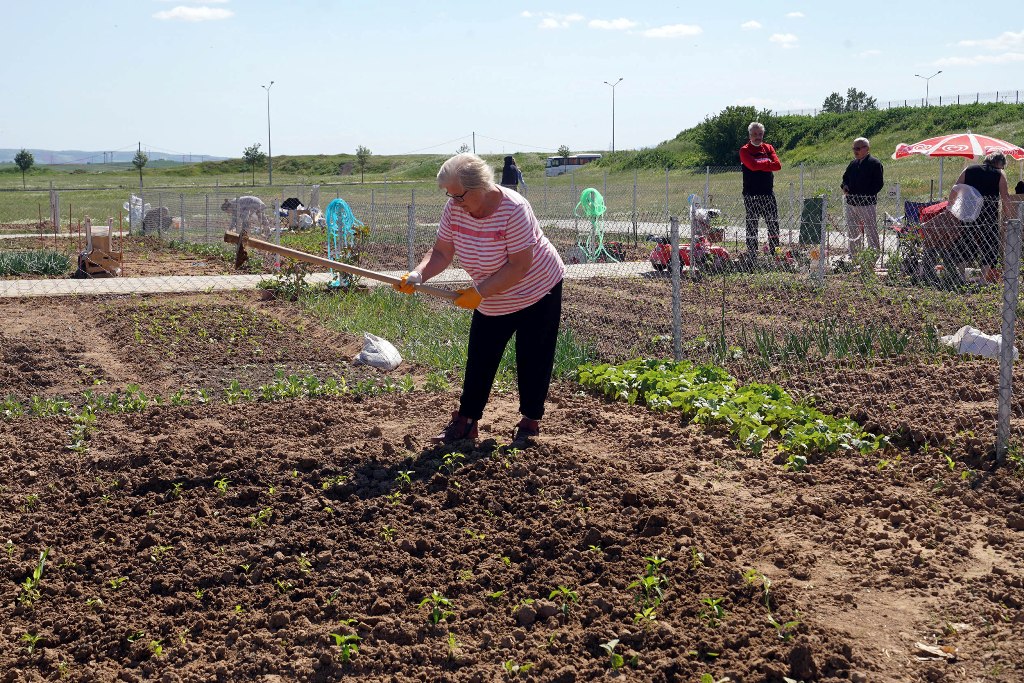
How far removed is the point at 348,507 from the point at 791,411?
2526 mm

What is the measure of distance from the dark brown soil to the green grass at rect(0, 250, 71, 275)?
8865 mm

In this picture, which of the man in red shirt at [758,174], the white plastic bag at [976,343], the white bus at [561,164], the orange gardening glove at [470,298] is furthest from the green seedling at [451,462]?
the white bus at [561,164]

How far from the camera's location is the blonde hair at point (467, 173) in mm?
4840

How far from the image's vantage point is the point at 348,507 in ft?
14.6

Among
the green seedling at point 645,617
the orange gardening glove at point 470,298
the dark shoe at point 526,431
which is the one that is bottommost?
the green seedling at point 645,617

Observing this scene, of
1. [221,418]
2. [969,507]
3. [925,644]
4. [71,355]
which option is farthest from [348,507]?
[71,355]

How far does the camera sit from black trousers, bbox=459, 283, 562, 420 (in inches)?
211

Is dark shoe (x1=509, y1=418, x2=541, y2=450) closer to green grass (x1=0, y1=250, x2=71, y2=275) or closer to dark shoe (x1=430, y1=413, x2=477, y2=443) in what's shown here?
dark shoe (x1=430, y1=413, x2=477, y2=443)

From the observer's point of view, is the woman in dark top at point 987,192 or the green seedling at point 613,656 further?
the woman in dark top at point 987,192

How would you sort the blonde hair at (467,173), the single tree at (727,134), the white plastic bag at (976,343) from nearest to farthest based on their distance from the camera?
the blonde hair at (467,173)
the white plastic bag at (976,343)
the single tree at (727,134)

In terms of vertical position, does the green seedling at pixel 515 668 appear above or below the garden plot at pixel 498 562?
below

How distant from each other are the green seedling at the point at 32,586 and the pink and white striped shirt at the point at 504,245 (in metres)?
2.36

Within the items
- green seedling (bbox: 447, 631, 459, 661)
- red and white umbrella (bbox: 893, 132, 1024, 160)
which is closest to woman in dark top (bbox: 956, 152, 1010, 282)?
red and white umbrella (bbox: 893, 132, 1024, 160)

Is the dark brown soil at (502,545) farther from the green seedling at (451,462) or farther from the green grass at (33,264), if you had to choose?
the green grass at (33,264)
